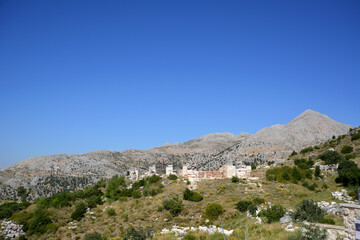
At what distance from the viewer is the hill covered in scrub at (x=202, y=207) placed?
1592 cm

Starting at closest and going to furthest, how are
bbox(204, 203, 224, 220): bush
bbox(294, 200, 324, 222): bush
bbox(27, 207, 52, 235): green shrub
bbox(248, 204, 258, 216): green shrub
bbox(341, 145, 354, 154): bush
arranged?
bbox(294, 200, 324, 222): bush → bbox(248, 204, 258, 216): green shrub → bbox(204, 203, 224, 220): bush → bbox(27, 207, 52, 235): green shrub → bbox(341, 145, 354, 154): bush

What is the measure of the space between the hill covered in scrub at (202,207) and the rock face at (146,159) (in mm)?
29568

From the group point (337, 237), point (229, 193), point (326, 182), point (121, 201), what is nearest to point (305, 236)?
point (337, 237)

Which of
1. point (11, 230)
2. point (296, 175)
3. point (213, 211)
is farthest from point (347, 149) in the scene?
point (11, 230)

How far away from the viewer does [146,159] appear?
100062 mm

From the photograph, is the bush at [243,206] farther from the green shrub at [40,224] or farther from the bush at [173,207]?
the green shrub at [40,224]

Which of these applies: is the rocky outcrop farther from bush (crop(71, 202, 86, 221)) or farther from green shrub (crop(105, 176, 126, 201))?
green shrub (crop(105, 176, 126, 201))

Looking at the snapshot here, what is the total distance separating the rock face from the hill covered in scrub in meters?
29.6

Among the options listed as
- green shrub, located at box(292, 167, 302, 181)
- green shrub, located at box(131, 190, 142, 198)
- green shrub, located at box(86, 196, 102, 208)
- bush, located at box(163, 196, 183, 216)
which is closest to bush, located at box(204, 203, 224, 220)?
bush, located at box(163, 196, 183, 216)

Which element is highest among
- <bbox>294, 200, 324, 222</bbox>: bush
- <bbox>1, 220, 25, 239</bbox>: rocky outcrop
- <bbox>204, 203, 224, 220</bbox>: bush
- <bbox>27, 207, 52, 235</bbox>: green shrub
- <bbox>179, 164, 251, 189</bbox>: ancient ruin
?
<bbox>179, 164, 251, 189</bbox>: ancient ruin

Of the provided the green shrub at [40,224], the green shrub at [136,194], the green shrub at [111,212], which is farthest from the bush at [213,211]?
the green shrub at [40,224]

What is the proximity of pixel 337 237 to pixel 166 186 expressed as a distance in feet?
77.5

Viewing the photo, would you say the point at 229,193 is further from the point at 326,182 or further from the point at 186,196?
the point at 326,182

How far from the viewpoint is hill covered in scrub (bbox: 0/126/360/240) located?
1592 centimetres
